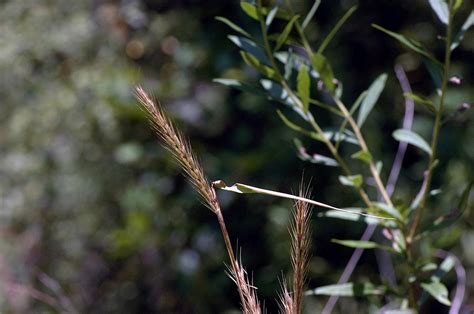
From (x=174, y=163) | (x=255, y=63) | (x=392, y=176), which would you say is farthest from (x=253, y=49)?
(x=174, y=163)

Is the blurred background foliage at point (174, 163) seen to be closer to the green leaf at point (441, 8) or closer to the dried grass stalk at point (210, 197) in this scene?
the green leaf at point (441, 8)

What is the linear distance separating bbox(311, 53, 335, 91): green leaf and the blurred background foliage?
50.6 inches

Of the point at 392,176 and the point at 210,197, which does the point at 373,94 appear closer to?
the point at 210,197

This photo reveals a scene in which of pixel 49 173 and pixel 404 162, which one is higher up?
pixel 404 162

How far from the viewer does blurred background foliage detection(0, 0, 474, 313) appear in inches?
89.6

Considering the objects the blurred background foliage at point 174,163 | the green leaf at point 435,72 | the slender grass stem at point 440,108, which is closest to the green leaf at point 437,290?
the slender grass stem at point 440,108

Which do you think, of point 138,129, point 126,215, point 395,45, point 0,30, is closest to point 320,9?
point 395,45

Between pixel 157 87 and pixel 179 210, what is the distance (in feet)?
1.24

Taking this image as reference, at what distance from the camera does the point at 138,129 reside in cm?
246

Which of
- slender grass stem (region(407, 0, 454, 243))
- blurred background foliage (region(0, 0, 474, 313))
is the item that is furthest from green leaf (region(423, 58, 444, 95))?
blurred background foliage (region(0, 0, 474, 313))

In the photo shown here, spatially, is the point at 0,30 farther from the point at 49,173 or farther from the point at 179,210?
the point at 179,210

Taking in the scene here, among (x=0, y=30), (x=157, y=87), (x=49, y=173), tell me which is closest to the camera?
(x=157, y=87)

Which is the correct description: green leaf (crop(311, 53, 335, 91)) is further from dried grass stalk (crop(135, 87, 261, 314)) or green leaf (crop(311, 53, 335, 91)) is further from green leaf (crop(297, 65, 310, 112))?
dried grass stalk (crop(135, 87, 261, 314))

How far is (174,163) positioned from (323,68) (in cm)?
145
